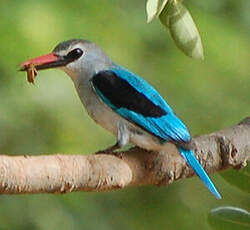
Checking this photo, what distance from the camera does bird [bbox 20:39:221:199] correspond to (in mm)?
3154

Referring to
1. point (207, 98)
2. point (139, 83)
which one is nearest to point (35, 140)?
point (207, 98)

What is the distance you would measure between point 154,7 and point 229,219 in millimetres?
575

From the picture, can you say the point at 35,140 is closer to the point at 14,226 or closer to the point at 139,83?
the point at 14,226

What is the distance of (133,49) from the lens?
14.8ft

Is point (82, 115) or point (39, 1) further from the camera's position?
point (82, 115)

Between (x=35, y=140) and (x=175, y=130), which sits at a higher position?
(x=175, y=130)

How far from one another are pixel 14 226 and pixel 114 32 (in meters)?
0.85

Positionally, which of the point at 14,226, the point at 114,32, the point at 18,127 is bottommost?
the point at 14,226

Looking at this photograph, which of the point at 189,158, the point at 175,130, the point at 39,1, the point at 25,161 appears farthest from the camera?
the point at 39,1

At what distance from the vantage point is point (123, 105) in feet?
10.4

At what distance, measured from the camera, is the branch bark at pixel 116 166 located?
234 centimetres

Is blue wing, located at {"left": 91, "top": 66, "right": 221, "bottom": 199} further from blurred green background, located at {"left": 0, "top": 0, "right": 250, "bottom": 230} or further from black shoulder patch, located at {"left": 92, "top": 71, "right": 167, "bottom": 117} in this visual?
blurred green background, located at {"left": 0, "top": 0, "right": 250, "bottom": 230}

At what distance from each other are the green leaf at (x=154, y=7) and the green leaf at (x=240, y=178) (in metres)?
0.57

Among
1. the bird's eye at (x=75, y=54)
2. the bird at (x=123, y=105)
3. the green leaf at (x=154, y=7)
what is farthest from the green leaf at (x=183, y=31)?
the bird's eye at (x=75, y=54)
